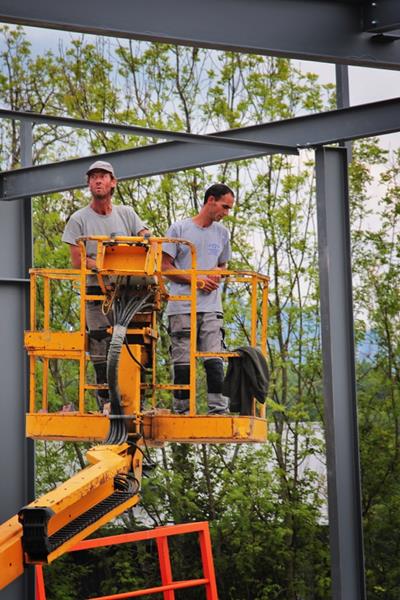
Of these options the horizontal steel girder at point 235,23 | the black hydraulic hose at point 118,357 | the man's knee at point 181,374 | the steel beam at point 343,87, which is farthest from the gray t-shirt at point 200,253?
the horizontal steel girder at point 235,23

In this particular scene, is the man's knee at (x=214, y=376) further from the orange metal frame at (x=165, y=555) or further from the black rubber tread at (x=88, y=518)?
the black rubber tread at (x=88, y=518)

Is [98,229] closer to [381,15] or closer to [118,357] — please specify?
[118,357]

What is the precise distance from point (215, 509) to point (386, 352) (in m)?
4.15

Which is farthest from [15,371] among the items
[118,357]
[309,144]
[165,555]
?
[118,357]

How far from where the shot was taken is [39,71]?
76.6 feet

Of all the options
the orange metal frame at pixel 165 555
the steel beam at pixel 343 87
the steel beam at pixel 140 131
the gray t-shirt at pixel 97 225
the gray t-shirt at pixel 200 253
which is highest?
the steel beam at pixel 343 87

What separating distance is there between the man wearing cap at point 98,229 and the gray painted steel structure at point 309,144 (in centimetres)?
119

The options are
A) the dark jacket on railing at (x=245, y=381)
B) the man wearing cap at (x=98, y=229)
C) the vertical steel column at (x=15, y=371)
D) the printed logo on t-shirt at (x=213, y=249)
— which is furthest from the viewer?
the vertical steel column at (x=15, y=371)

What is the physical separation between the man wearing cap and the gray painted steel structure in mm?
1188

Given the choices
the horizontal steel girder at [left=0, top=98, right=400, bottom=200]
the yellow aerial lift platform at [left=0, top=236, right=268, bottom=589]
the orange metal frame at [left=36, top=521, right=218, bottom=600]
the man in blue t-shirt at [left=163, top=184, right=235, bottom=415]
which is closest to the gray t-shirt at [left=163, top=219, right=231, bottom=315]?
the man in blue t-shirt at [left=163, top=184, right=235, bottom=415]

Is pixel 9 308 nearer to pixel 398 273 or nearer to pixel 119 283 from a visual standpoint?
pixel 119 283

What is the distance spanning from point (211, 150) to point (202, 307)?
2.21 metres

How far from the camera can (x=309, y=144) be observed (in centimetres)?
Result: 1139

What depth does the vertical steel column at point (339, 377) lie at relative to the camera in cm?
1061
